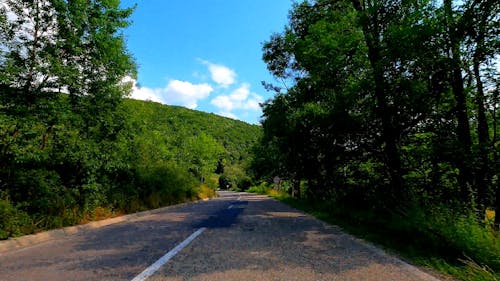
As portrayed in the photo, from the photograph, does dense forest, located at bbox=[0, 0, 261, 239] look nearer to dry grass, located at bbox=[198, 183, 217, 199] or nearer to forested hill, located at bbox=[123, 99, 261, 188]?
forested hill, located at bbox=[123, 99, 261, 188]

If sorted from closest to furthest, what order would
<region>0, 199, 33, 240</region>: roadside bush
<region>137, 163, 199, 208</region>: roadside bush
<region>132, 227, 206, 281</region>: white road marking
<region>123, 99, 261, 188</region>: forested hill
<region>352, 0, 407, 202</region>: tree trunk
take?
<region>132, 227, 206, 281</region>: white road marking < <region>0, 199, 33, 240</region>: roadside bush < <region>352, 0, 407, 202</region>: tree trunk < <region>123, 99, 261, 188</region>: forested hill < <region>137, 163, 199, 208</region>: roadside bush

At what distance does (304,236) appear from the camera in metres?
7.57

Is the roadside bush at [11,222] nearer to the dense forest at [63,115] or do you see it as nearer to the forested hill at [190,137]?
the dense forest at [63,115]

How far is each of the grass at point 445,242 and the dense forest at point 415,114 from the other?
0.08ft

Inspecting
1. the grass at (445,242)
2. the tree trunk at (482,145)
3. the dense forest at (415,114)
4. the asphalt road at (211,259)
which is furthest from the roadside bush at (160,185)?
the tree trunk at (482,145)

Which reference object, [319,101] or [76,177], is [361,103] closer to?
[319,101]

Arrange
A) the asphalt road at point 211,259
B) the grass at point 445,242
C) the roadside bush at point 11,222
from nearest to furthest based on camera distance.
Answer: the asphalt road at point 211,259 < the grass at point 445,242 < the roadside bush at point 11,222

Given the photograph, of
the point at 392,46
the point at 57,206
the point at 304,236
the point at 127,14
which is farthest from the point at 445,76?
the point at 57,206

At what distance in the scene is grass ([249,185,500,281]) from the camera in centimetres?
436

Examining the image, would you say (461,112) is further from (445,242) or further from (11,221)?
(11,221)

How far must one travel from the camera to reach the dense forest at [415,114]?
21.0ft

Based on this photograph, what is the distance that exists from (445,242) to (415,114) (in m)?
4.61

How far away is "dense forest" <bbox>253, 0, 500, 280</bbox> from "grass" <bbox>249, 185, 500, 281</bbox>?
24 mm

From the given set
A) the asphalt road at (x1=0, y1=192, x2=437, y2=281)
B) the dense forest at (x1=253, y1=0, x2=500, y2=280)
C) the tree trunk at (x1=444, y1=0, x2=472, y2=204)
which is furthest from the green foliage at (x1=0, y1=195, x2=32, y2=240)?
the tree trunk at (x1=444, y1=0, x2=472, y2=204)
